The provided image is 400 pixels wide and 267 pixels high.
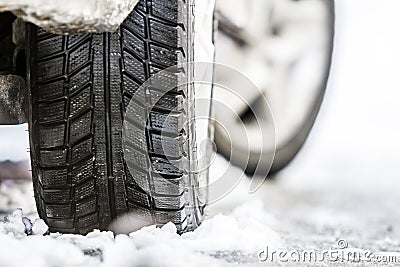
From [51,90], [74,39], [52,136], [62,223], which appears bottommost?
[62,223]

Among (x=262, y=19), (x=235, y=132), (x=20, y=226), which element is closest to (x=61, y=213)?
(x=20, y=226)

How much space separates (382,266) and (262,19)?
1.35m

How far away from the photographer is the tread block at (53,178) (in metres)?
1.52

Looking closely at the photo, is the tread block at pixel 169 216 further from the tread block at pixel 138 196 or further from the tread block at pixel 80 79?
the tread block at pixel 80 79

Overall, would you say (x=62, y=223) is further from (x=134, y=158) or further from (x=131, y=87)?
(x=131, y=87)

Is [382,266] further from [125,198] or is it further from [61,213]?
[61,213]

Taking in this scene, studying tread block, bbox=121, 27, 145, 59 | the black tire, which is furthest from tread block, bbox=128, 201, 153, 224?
tread block, bbox=121, 27, 145, 59

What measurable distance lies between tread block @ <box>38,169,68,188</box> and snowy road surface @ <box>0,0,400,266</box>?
91 millimetres

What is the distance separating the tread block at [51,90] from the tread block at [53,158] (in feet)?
0.39

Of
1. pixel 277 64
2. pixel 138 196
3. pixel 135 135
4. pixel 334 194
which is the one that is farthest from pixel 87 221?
pixel 334 194

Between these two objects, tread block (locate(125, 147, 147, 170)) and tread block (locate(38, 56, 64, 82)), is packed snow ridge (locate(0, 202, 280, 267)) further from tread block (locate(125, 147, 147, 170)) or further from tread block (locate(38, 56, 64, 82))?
tread block (locate(38, 56, 64, 82))

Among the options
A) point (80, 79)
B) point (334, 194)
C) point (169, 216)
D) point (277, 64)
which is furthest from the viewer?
point (334, 194)

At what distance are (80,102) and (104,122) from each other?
64mm

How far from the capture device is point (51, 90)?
1.45 metres
